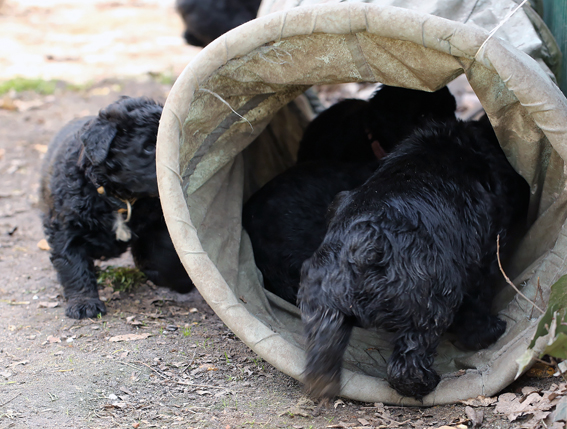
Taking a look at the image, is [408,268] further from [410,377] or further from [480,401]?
[480,401]

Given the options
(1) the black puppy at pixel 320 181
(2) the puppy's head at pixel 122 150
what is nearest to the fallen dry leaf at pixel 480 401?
(1) the black puppy at pixel 320 181

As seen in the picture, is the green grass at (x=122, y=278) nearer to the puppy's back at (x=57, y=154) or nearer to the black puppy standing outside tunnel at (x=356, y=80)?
the puppy's back at (x=57, y=154)

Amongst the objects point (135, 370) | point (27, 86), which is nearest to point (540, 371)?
point (135, 370)

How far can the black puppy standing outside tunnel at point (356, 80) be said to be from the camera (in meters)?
2.59

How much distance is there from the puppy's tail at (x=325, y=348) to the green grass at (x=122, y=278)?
189 centimetres

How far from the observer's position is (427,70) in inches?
112

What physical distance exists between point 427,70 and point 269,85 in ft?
3.00

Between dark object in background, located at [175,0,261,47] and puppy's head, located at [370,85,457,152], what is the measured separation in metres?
2.91

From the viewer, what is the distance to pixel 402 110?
408 centimetres

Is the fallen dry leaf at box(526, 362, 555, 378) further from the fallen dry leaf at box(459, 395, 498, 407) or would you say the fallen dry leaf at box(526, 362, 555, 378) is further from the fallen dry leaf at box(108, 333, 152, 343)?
the fallen dry leaf at box(108, 333, 152, 343)

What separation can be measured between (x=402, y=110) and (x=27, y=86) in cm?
644

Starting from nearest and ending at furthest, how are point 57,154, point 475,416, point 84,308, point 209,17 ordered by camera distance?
point 475,416
point 84,308
point 57,154
point 209,17

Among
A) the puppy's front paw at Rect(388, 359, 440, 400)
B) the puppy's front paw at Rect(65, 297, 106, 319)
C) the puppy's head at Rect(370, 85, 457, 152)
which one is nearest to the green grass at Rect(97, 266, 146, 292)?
the puppy's front paw at Rect(65, 297, 106, 319)

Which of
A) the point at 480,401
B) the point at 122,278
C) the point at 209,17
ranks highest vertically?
the point at 209,17
